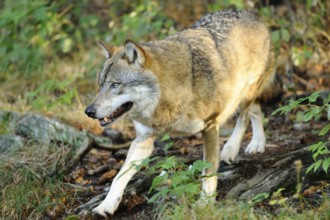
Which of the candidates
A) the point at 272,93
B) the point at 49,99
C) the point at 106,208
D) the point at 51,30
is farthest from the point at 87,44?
the point at 106,208

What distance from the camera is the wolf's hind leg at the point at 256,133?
6.00 metres

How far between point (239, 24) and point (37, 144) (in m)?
2.51

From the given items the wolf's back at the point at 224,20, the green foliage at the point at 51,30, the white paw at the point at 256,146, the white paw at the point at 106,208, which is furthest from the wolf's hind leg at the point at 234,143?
the green foliage at the point at 51,30

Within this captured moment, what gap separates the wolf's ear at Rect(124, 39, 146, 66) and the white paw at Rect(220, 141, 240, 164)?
1.50m

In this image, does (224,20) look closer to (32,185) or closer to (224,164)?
(224,164)

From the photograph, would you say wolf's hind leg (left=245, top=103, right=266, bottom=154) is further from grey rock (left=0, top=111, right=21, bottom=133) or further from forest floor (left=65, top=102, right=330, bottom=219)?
grey rock (left=0, top=111, right=21, bottom=133)

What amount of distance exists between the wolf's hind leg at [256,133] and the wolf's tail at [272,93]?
0.73 ft

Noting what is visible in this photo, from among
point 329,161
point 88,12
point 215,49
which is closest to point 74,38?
point 88,12

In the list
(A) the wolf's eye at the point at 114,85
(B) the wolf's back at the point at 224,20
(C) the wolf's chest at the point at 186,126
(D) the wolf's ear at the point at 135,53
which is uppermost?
(D) the wolf's ear at the point at 135,53

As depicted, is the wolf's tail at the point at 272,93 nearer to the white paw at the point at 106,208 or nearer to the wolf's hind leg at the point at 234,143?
the wolf's hind leg at the point at 234,143

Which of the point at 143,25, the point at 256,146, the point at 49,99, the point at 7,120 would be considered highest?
the point at 143,25

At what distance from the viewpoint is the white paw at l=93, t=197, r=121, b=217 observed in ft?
15.5

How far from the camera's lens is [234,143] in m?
5.83

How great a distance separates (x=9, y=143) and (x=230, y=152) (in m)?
2.35
